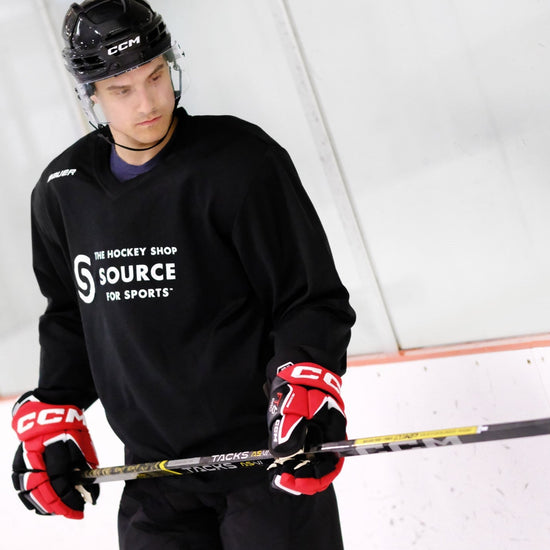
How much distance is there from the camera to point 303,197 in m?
1.75

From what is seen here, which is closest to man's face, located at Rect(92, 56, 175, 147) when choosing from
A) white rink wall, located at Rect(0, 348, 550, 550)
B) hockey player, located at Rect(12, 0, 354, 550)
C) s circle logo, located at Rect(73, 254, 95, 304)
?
hockey player, located at Rect(12, 0, 354, 550)

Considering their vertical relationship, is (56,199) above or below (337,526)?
above

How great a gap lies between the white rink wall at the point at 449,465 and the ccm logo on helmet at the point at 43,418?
0.96 meters

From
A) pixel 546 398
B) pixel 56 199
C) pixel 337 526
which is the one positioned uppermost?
pixel 56 199

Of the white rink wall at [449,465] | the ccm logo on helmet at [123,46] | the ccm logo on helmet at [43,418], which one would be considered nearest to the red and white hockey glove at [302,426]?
the ccm logo on helmet at [43,418]

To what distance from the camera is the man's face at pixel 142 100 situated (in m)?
1.74

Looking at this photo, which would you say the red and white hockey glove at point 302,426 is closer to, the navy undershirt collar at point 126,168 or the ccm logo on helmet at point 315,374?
the ccm logo on helmet at point 315,374

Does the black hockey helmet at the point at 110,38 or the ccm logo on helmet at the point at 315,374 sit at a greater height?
the black hockey helmet at the point at 110,38

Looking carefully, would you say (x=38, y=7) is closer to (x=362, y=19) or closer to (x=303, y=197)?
(x=362, y=19)

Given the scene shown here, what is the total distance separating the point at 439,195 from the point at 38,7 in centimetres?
158

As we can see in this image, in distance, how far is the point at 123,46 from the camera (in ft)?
5.64

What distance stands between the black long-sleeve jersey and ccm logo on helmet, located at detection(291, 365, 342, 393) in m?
0.02

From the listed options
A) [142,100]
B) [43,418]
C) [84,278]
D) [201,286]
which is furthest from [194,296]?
[43,418]

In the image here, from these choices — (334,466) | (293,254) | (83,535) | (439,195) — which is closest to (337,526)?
(334,466)
